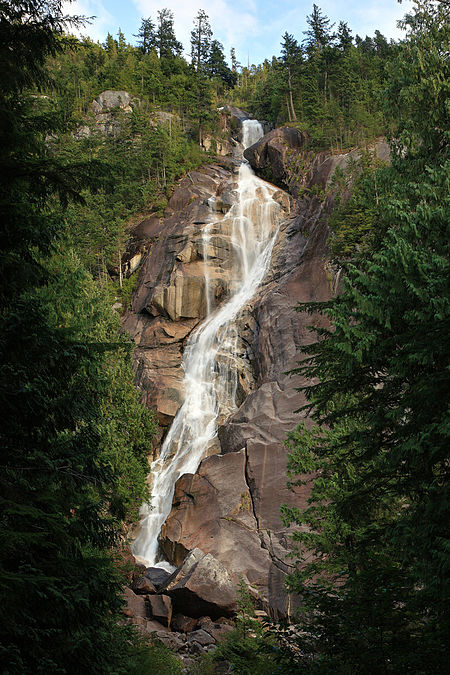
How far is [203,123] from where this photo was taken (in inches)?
2144

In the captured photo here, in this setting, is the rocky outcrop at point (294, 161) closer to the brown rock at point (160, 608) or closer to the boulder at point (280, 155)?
the boulder at point (280, 155)

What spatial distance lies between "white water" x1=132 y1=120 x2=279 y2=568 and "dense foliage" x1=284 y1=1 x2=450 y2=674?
1243 cm

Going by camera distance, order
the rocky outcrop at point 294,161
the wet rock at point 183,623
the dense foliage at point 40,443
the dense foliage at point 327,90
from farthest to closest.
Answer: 1. the dense foliage at point 327,90
2. the rocky outcrop at point 294,161
3. the wet rock at point 183,623
4. the dense foliage at point 40,443

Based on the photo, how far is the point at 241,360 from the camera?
2845cm

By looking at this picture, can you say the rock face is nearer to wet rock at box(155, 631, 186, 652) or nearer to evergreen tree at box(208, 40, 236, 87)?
wet rock at box(155, 631, 186, 652)

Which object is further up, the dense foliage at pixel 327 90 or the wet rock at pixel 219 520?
the dense foliage at pixel 327 90

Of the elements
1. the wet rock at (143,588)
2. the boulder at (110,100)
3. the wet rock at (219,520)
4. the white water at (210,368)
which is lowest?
the wet rock at (143,588)

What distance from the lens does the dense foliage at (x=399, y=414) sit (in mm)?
5344

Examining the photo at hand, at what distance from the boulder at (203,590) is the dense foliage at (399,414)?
5.29m

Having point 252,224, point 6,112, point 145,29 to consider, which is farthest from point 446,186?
point 145,29

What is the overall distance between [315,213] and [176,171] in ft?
60.5

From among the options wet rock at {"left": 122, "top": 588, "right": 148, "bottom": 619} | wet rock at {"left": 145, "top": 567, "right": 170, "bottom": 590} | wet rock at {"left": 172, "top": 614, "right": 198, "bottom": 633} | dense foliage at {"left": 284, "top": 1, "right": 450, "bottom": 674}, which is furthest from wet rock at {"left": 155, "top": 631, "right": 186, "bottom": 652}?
dense foliage at {"left": 284, "top": 1, "right": 450, "bottom": 674}

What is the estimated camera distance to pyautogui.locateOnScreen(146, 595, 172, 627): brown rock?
15117 mm

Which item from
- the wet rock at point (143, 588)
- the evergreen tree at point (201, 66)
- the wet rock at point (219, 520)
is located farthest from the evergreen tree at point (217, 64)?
the wet rock at point (143, 588)
